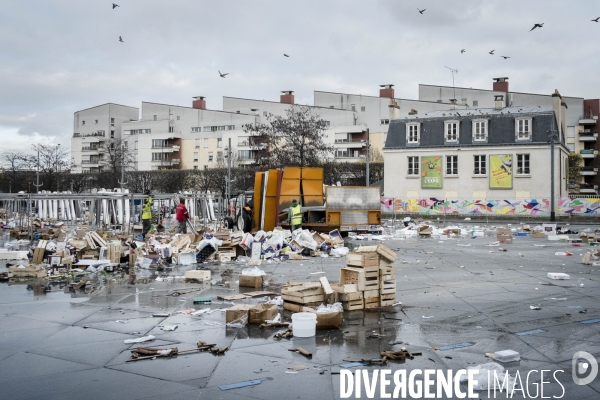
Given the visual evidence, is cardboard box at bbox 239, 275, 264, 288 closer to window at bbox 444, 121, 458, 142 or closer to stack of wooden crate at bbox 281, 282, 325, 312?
stack of wooden crate at bbox 281, 282, 325, 312

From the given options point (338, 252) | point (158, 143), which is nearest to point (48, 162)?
point (158, 143)

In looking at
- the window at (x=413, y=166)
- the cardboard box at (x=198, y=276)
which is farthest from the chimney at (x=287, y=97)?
the cardboard box at (x=198, y=276)

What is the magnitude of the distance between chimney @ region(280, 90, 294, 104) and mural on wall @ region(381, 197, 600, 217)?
40051 millimetres

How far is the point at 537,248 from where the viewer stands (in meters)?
21.2

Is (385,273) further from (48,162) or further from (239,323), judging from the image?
(48,162)

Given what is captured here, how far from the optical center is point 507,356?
6406 mm

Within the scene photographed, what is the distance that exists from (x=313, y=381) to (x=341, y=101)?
8202 centimetres

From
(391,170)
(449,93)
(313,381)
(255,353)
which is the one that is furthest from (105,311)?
(449,93)

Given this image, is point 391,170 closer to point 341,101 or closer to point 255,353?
point 341,101

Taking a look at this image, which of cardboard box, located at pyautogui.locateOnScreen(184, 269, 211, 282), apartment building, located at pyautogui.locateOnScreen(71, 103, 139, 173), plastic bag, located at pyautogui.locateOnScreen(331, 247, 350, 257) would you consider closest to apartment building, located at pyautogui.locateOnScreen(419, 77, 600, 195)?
apartment building, located at pyautogui.locateOnScreen(71, 103, 139, 173)

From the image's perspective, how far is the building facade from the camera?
162 ft

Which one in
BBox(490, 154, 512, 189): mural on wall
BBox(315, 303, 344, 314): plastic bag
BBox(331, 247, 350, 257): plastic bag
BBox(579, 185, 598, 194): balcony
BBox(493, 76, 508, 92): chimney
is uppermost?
BBox(493, 76, 508, 92): chimney

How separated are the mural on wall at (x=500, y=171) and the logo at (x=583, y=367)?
4584 centimetres

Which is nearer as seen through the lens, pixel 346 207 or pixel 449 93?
pixel 346 207
